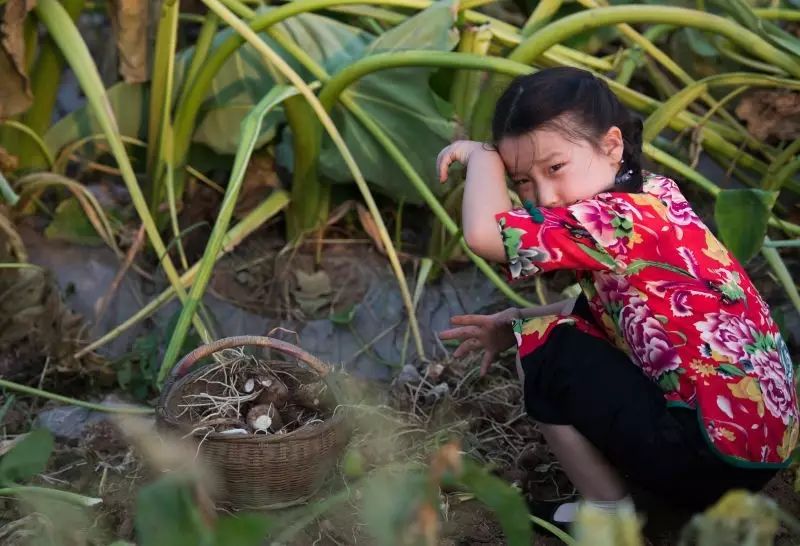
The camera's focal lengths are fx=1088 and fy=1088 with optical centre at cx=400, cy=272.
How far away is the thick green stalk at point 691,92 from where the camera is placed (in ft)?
6.13

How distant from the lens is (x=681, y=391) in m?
1.29

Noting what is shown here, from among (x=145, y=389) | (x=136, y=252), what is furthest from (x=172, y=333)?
(x=136, y=252)

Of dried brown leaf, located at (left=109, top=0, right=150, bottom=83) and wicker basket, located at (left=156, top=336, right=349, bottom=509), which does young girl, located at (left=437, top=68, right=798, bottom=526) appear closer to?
wicker basket, located at (left=156, top=336, right=349, bottom=509)

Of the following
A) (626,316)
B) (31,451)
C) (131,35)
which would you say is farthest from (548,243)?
(131,35)

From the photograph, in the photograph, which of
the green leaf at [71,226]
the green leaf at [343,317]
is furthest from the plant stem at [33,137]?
the green leaf at [343,317]

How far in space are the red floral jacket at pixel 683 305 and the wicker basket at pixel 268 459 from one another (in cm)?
36

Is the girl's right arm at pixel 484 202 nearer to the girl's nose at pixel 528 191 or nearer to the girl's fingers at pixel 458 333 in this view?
the girl's nose at pixel 528 191

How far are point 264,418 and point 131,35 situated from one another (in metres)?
0.93

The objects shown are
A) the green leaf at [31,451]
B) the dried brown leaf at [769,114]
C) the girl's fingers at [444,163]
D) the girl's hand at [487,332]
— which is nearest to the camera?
the green leaf at [31,451]

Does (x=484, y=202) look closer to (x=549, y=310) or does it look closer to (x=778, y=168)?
(x=549, y=310)

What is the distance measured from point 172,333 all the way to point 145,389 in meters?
0.15

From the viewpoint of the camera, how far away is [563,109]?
1.28m

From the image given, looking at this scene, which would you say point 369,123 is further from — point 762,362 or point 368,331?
point 762,362

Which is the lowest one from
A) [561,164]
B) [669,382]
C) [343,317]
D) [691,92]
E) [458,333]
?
[343,317]
